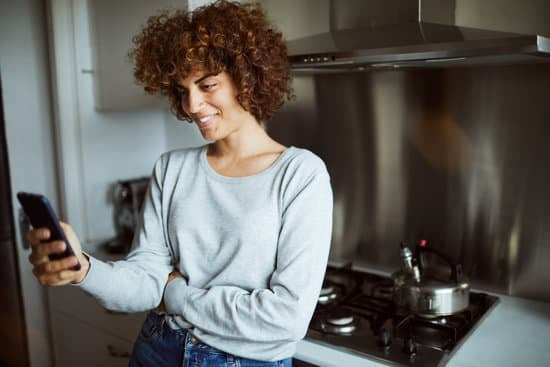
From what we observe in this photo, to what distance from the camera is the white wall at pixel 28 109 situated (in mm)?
1978

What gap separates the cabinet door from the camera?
5.70 feet

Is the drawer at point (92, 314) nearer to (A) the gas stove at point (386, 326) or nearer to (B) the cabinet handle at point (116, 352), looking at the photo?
(B) the cabinet handle at point (116, 352)

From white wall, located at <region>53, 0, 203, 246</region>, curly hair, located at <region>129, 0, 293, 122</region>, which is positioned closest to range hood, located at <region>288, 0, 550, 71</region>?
curly hair, located at <region>129, 0, 293, 122</region>

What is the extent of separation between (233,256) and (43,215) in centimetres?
36

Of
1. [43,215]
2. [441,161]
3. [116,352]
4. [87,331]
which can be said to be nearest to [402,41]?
[441,161]

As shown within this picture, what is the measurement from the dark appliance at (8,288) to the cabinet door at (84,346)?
0.48 ft

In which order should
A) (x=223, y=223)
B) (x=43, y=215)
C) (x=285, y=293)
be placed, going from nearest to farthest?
(x=43, y=215) → (x=285, y=293) → (x=223, y=223)

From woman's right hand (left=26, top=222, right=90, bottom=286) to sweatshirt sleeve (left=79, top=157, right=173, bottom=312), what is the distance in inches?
2.4

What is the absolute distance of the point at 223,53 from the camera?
1.07m

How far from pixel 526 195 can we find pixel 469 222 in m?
0.18

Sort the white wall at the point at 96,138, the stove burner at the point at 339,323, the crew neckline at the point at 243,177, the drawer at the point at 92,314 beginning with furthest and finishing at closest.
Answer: the white wall at the point at 96,138
the drawer at the point at 92,314
the stove burner at the point at 339,323
the crew neckline at the point at 243,177

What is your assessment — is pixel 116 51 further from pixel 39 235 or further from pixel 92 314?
pixel 39 235

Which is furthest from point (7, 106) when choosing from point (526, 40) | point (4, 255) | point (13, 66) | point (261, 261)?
point (526, 40)

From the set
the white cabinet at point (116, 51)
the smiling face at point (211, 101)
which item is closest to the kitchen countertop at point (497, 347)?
the smiling face at point (211, 101)
